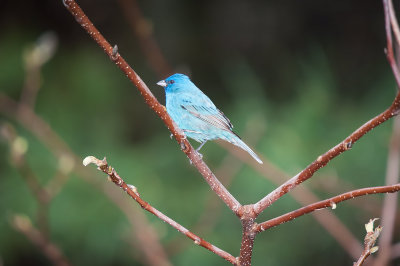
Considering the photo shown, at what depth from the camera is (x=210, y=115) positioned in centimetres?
189

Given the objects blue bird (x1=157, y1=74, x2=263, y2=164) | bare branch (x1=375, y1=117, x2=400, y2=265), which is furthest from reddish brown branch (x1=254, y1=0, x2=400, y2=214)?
bare branch (x1=375, y1=117, x2=400, y2=265)

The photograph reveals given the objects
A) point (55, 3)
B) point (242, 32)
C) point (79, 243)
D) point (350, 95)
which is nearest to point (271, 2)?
point (242, 32)

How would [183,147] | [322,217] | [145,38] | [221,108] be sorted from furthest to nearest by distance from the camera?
[221,108] < [145,38] < [322,217] < [183,147]

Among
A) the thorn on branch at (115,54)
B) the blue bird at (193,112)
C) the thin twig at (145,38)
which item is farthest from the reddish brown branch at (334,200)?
the thin twig at (145,38)

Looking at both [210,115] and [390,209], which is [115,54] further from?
[390,209]

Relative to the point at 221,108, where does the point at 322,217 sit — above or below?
below

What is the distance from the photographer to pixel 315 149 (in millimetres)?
3977

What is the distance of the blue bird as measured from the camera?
1.81 m

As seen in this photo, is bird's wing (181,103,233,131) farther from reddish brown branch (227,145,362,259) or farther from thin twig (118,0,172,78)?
thin twig (118,0,172,78)

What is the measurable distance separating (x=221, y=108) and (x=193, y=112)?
8.21 ft

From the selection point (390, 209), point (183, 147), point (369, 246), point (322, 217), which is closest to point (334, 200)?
point (369, 246)

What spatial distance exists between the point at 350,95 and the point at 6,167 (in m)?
3.27

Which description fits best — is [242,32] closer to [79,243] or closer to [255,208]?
[79,243]

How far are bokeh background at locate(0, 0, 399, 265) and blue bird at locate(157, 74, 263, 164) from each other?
3.47ft
